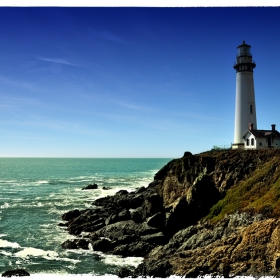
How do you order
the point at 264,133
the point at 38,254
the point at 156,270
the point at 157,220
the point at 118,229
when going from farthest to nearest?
the point at 264,133, the point at 118,229, the point at 157,220, the point at 38,254, the point at 156,270

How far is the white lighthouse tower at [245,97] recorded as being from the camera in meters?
35.2

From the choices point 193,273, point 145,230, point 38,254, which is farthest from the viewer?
point 145,230

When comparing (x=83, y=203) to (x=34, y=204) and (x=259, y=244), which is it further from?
(x=259, y=244)

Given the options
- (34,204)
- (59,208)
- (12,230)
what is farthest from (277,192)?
(34,204)

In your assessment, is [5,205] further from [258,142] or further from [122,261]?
[258,142]

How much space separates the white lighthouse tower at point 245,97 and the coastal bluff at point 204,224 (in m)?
6.78

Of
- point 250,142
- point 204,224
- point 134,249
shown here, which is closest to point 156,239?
point 134,249

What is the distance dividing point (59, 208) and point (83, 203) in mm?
4218

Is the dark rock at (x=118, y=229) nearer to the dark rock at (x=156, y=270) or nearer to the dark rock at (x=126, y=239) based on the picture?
the dark rock at (x=126, y=239)

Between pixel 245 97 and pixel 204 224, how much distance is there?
19454 millimetres

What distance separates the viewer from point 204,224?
801 inches

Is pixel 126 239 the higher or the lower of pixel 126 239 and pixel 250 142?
the lower

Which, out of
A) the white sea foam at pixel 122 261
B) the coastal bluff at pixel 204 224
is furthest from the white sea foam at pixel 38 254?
the white sea foam at pixel 122 261

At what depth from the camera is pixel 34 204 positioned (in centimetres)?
4116
